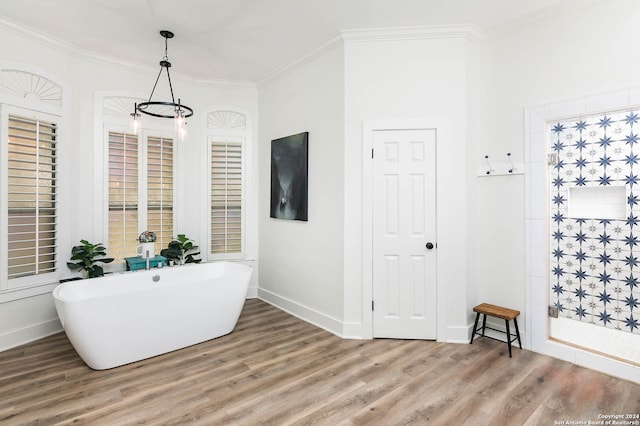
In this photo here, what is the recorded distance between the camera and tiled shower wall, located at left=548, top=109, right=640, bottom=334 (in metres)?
2.69

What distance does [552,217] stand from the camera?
10.2 ft

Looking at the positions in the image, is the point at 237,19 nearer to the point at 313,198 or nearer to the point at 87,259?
the point at 313,198

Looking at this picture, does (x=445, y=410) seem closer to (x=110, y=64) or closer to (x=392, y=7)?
(x=392, y=7)

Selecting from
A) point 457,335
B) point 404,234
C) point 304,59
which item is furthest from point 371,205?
point 304,59

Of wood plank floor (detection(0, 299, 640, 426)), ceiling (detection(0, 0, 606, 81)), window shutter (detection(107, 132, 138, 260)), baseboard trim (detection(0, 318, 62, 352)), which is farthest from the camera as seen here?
window shutter (detection(107, 132, 138, 260))

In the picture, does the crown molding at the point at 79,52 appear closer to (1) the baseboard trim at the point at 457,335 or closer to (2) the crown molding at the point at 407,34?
(2) the crown molding at the point at 407,34

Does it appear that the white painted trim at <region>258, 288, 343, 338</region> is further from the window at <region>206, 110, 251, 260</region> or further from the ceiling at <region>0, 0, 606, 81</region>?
the ceiling at <region>0, 0, 606, 81</region>

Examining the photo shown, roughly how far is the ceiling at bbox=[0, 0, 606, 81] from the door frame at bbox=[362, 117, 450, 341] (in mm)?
910

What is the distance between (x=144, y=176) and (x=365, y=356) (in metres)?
3.32

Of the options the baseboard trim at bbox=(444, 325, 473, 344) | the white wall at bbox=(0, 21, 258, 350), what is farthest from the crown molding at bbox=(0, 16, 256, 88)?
the baseboard trim at bbox=(444, 325, 473, 344)

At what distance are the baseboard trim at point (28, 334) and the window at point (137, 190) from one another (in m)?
0.89

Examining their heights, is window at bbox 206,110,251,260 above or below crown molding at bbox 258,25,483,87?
below

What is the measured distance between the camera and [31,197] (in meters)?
3.35

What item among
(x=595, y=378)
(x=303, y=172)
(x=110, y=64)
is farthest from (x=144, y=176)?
(x=595, y=378)
